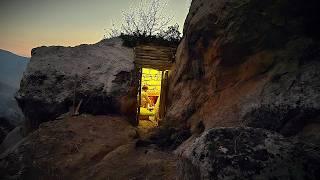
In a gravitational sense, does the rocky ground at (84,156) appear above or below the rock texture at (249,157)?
below

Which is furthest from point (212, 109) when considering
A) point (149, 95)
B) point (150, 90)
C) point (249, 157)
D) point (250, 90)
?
point (150, 90)

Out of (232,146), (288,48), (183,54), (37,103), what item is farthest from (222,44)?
(37,103)

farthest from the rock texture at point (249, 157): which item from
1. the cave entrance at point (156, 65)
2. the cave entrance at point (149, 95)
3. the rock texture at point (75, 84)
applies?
the cave entrance at point (149, 95)

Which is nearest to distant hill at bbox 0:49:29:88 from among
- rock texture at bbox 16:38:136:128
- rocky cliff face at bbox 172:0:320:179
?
rock texture at bbox 16:38:136:128

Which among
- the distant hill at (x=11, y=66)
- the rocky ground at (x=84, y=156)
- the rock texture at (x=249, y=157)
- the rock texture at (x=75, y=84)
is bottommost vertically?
the rocky ground at (x=84, y=156)

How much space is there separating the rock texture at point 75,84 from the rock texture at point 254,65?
403 cm

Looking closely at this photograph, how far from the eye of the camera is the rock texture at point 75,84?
50.9 feet

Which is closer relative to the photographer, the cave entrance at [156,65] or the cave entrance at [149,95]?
the cave entrance at [156,65]

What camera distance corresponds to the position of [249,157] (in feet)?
15.8

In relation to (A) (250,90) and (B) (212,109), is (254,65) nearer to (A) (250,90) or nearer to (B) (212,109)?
(A) (250,90)

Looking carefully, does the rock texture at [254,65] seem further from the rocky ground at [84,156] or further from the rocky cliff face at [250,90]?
the rocky ground at [84,156]

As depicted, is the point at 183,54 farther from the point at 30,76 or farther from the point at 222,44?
the point at 30,76

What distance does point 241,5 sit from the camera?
1078cm

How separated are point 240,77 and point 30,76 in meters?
10.8
